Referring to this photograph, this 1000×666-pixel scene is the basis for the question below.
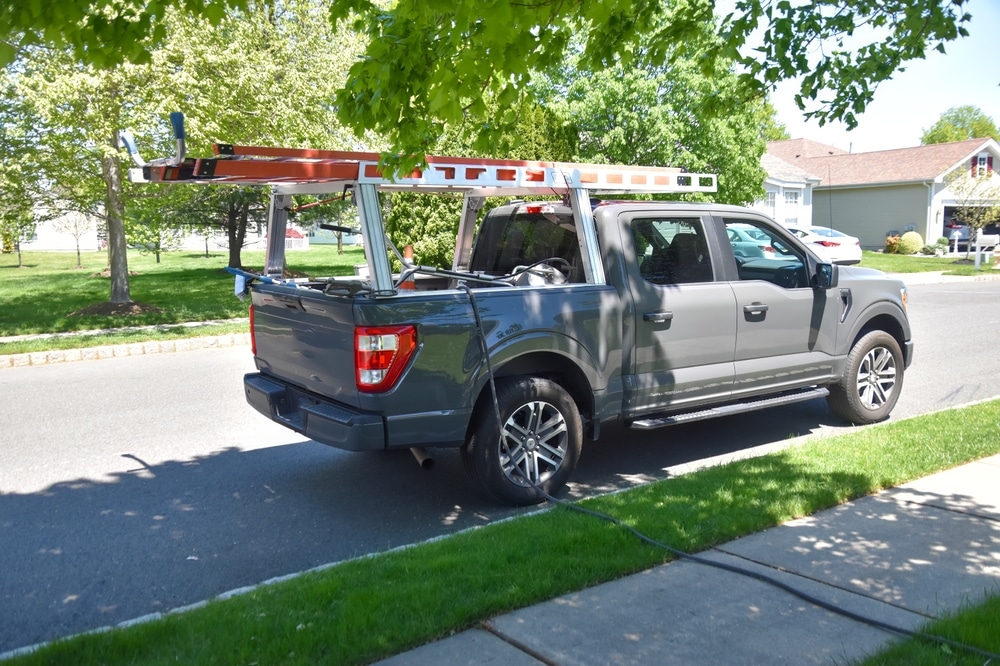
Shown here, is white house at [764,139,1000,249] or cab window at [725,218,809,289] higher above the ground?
white house at [764,139,1000,249]

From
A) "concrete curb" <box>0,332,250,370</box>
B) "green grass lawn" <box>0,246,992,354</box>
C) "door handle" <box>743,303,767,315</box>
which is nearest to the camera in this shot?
"door handle" <box>743,303,767,315</box>

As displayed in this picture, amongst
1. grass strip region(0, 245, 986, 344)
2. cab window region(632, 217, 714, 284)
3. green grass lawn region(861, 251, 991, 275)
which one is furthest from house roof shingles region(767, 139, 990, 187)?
cab window region(632, 217, 714, 284)

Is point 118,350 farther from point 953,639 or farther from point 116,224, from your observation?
point 953,639

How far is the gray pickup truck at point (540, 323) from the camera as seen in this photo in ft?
17.1

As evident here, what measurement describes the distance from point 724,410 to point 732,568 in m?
2.36

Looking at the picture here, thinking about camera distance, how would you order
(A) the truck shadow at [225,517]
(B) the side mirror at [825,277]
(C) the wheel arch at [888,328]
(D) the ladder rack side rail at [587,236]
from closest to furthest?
1. (A) the truck shadow at [225,517]
2. (D) the ladder rack side rail at [587,236]
3. (B) the side mirror at [825,277]
4. (C) the wheel arch at [888,328]

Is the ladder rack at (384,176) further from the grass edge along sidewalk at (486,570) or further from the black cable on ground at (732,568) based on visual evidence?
the grass edge along sidewalk at (486,570)

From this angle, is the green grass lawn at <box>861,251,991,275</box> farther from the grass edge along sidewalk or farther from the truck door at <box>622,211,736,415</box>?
the grass edge along sidewalk

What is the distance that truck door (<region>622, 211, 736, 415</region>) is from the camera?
20.3ft

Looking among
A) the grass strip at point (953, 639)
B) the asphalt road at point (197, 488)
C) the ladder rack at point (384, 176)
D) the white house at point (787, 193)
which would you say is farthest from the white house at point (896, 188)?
the grass strip at point (953, 639)

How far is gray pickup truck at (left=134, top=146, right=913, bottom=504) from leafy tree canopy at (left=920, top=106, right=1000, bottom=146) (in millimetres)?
86209

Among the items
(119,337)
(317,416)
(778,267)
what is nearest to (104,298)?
(119,337)

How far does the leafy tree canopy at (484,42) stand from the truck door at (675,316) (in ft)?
3.48

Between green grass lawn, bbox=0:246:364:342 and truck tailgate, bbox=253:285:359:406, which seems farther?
Answer: green grass lawn, bbox=0:246:364:342
